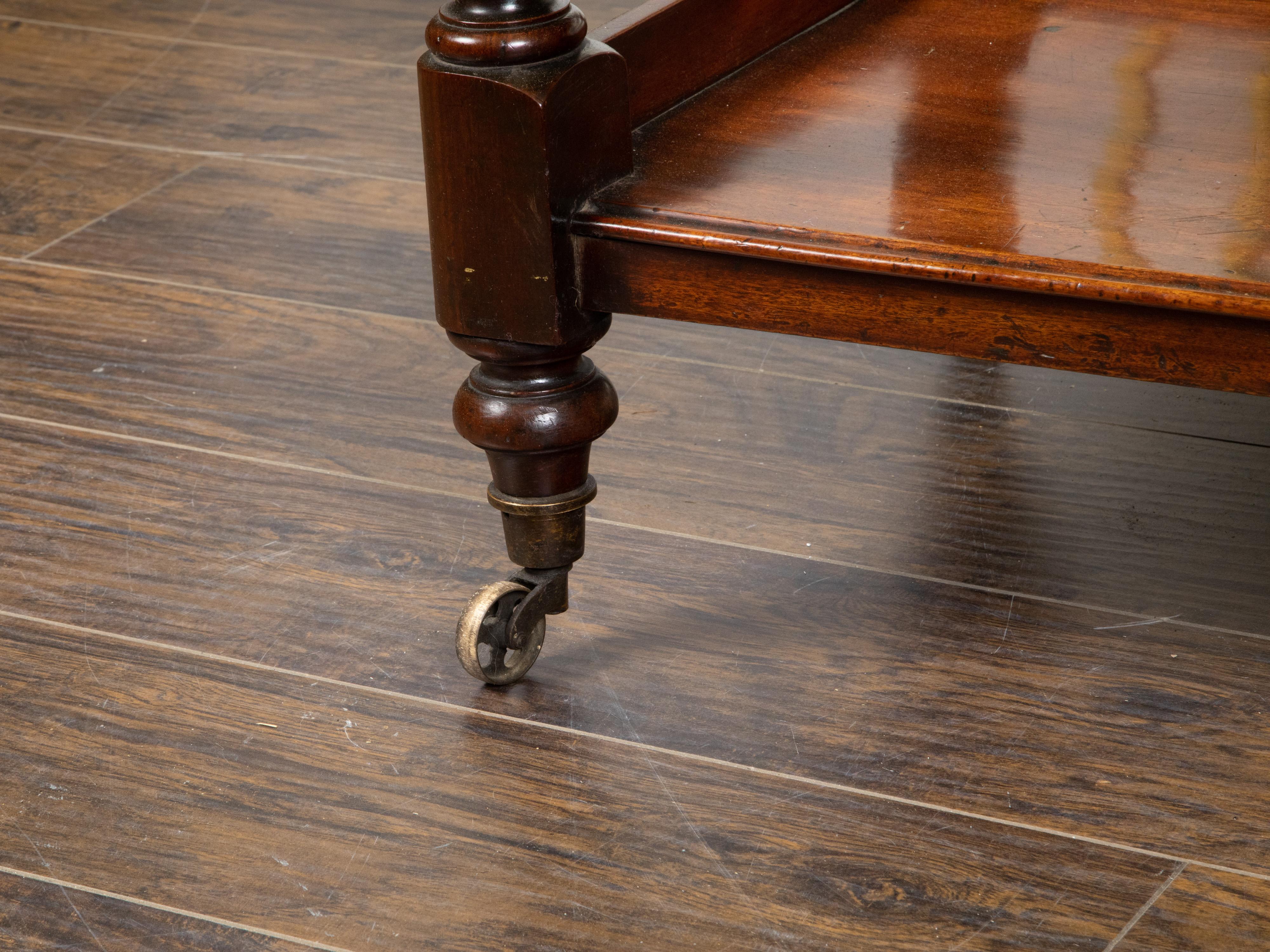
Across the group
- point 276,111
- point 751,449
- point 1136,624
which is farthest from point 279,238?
point 1136,624

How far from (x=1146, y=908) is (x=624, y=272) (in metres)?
0.46

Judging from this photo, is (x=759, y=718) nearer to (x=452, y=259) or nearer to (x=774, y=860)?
(x=774, y=860)

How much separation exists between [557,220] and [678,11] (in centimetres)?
20

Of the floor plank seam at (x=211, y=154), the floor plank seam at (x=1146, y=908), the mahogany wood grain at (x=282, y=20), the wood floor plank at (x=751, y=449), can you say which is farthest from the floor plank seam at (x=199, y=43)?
the floor plank seam at (x=1146, y=908)

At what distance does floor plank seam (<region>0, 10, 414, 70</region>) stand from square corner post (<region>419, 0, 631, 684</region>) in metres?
1.44

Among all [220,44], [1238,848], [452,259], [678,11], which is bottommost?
[1238,848]

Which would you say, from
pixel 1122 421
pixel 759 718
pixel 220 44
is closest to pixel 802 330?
pixel 759 718

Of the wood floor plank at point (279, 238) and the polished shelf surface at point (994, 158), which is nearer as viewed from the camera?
the polished shelf surface at point (994, 158)

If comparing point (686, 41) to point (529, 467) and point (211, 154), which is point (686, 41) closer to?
point (529, 467)

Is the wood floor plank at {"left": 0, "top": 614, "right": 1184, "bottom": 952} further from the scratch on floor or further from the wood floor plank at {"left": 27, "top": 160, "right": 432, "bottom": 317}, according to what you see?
the wood floor plank at {"left": 27, "top": 160, "right": 432, "bottom": 317}

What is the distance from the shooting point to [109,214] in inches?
70.2

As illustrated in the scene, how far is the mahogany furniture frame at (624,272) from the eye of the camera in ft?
2.55

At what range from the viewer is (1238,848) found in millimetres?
883

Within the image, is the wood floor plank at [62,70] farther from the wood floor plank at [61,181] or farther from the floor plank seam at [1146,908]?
the floor plank seam at [1146,908]
